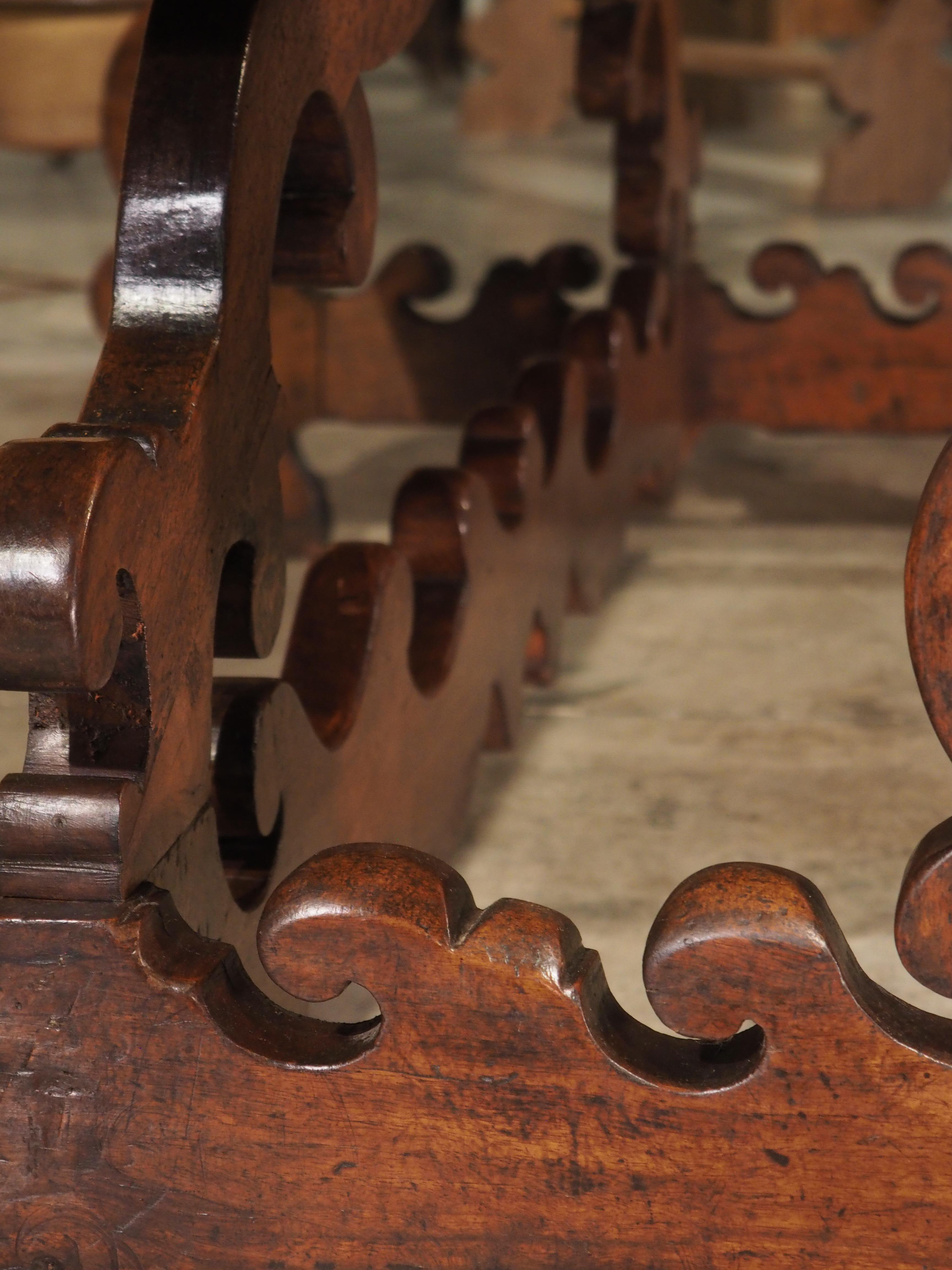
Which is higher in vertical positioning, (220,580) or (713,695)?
(220,580)

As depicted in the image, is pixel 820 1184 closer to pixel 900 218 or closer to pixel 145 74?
pixel 145 74

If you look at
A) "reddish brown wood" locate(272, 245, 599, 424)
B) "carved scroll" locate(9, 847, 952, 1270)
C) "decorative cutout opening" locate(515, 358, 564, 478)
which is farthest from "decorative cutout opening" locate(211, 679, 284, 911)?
"reddish brown wood" locate(272, 245, 599, 424)

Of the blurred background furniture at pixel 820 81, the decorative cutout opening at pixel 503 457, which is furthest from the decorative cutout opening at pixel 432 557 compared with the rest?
the blurred background furniture at pixel 820 81

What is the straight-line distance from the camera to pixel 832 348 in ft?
5.34

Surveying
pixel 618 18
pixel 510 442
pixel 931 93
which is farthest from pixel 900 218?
pixel 510 442

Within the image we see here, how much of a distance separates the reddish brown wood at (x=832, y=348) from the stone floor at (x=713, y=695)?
8cm

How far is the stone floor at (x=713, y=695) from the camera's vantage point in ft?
3.08

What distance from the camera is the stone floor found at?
0.94 metres

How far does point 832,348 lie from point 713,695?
58 cm

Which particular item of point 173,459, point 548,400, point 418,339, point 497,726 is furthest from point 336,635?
point 418,339

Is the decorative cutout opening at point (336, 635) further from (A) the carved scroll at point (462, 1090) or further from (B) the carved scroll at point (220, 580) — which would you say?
(A) the carved scroll at point (462, 1090)

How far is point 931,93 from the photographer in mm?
3445

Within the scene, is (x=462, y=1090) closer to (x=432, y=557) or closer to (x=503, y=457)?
(x=432, y=557)

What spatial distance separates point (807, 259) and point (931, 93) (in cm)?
209
